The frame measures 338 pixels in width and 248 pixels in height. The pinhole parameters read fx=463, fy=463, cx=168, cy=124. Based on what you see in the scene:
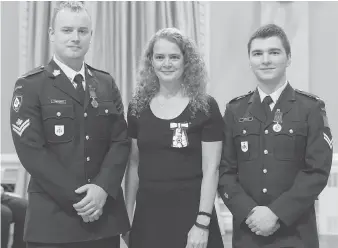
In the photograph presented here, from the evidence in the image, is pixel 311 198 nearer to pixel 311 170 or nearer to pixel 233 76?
pixel 311 170

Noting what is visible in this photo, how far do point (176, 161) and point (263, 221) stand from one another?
1.44ft

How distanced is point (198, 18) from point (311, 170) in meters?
2.56

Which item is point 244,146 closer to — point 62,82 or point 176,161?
point 176,161

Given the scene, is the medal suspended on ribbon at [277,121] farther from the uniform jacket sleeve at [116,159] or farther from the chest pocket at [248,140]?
the uniform jacket sleeve at [116,159]

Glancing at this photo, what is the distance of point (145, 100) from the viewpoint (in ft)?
6.82

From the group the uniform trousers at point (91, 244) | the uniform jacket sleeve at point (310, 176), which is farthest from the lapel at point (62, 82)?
the uniform jacket sleeve at point (310, 176)

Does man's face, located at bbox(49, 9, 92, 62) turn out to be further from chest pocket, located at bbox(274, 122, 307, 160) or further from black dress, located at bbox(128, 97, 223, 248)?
chest pocket, located at bbox(274, 122, 307, 160)

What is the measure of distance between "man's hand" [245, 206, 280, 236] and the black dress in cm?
24

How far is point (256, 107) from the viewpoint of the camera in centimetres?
193

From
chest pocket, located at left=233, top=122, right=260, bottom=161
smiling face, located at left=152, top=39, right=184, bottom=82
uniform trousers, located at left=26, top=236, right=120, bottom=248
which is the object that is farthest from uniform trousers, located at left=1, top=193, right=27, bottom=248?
chest pocket, located at left=233, top=122, right=260, bottom=161

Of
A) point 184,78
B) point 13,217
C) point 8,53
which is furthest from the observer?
point 8,53

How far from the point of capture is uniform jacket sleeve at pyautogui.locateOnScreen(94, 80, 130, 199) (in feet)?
6.02

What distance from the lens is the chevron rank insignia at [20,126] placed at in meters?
1.77

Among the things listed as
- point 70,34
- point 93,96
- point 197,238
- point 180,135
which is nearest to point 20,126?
point 93,96
